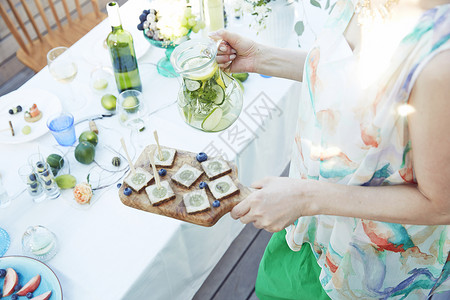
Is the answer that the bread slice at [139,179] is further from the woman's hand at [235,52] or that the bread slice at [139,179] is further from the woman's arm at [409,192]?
the woman's hand at [235,52]

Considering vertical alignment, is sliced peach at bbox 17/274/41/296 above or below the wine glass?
below

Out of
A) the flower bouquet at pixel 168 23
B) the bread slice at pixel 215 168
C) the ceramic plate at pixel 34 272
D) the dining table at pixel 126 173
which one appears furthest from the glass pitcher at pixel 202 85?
the ceramic plate at pixel 34 272

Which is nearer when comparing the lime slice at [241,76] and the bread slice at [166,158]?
the bread slice at [166,158]

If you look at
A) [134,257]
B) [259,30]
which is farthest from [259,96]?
[134,257]

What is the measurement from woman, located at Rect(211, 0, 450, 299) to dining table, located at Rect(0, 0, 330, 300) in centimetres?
27

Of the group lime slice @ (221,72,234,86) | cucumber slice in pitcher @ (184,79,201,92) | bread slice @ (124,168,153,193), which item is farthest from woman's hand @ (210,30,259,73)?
bread slice @ (124,168,153,193)

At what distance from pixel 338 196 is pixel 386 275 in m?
0.37

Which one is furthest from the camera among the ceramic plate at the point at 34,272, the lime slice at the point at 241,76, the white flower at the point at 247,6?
the lime slice at the point at 241,76

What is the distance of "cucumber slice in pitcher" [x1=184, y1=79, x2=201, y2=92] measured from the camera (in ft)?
3.48

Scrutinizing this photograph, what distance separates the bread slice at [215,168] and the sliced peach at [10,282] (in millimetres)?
588

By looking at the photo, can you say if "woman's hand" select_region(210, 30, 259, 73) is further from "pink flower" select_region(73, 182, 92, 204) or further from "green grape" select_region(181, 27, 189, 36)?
"pink flower" select_region(73, 182, 92, 204)

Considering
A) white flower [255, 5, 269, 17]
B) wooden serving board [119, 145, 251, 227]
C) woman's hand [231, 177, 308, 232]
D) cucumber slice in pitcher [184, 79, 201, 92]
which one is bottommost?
wooden serving board [119, 145, 251, 227]

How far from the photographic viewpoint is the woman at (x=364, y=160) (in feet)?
2.66

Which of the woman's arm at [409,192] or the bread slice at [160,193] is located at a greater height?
the woman's arm at [409,192]
